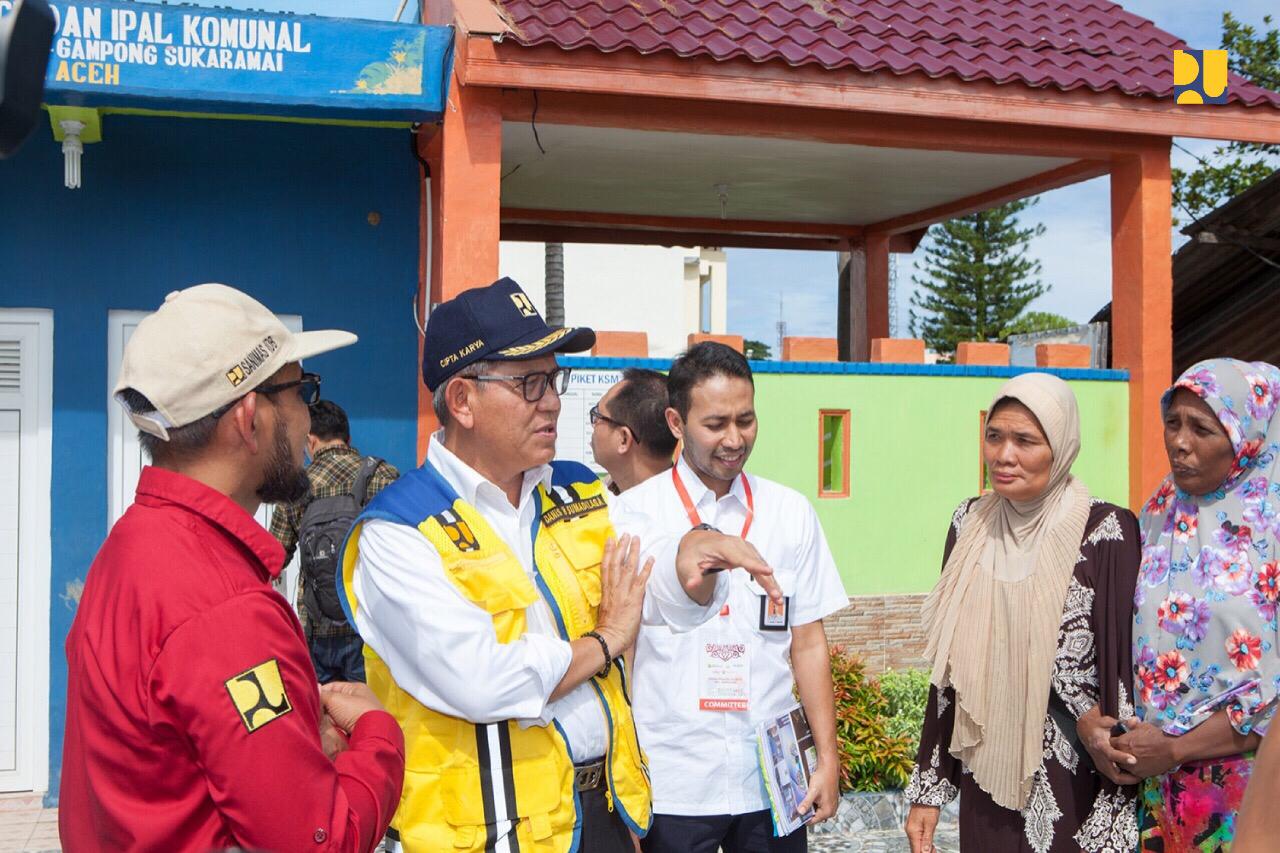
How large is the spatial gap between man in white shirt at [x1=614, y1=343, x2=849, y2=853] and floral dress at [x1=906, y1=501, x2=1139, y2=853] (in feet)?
1.84

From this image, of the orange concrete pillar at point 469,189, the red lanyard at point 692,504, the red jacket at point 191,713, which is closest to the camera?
the red jacket at point 191,713

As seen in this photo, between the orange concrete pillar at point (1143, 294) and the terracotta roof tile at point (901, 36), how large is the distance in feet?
2.14

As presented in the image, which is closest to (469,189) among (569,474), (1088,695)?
(569,474)

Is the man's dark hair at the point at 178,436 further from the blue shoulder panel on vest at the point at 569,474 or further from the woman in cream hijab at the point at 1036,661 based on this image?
the woman in cream hijab at the point at 1036,661

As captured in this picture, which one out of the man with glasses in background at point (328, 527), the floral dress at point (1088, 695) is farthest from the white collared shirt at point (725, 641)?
the man with glasses in background at point (328, 527)

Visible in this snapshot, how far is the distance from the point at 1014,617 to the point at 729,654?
0.79 meters

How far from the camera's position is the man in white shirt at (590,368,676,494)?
4199mm

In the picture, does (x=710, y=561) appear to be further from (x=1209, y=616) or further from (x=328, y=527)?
(x=328, y=527)

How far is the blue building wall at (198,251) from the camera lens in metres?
6.58

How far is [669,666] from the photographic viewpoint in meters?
3.19

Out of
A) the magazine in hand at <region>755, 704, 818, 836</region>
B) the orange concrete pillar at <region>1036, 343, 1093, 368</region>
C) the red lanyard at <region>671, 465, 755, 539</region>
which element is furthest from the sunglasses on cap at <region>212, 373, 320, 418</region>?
the orange concrete pillar at <region>1036, 343, 1093, 368</region>

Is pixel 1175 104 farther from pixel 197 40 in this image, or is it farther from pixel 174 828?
pixel 174 828

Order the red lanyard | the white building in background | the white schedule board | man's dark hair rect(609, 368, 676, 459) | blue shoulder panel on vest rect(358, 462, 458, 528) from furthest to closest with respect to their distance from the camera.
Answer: the white building in background → the white schedule board → man's dark hair rect(609, 368, 676, 459) → the red lanyard → blue shoulder panel on vest rect(358, 462, 458, 528)

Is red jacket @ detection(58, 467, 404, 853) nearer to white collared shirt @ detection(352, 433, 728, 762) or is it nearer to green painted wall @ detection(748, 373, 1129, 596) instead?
white collared shirt @ detection(352, 433, 728, 762)
